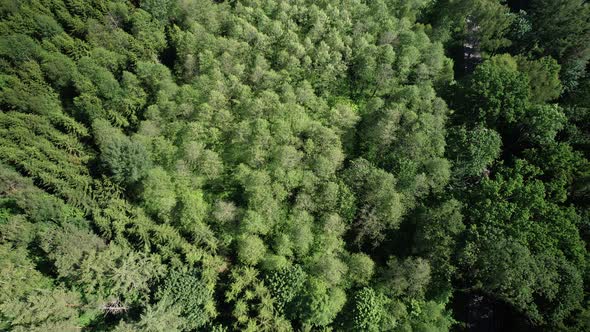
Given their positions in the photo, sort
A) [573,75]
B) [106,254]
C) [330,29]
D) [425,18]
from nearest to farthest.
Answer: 1. [106,254]
2. [573,75]
3. [330,29]
4. [425,18]

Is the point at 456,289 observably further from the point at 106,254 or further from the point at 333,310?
the point at 106,254

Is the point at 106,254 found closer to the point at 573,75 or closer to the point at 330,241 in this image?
the point at 330,241

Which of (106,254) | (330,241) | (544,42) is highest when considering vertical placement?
(544,42)

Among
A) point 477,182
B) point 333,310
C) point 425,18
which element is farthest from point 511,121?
point 333,310

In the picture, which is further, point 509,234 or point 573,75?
point 573,75

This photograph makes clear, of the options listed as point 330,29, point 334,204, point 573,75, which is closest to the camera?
point 334,204

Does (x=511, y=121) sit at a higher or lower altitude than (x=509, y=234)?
higher
